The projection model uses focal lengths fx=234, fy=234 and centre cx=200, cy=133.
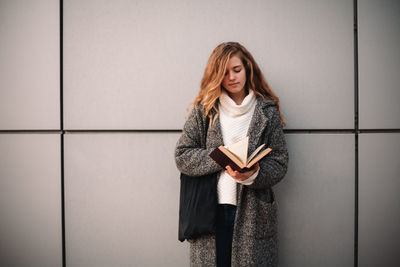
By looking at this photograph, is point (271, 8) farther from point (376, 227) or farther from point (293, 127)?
point (376, 227)

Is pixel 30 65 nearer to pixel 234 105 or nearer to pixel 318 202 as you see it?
pixel 234 105

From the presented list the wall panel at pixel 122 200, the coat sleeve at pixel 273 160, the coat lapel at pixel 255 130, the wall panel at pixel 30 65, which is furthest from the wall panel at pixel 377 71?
the wall panel at pixel 30 65

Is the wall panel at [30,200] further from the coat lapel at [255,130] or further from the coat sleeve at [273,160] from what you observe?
the coat sleeve at [273,160]

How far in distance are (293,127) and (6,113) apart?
7.48ft

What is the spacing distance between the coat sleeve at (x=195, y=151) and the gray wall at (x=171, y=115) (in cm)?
39

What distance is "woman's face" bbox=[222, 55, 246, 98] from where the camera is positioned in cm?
141

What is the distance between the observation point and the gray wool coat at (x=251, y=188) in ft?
4.40

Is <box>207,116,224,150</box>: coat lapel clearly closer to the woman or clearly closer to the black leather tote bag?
the woman

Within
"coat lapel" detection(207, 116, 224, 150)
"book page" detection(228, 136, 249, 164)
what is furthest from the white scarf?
"book page" detection(228, 136, 249, 164)

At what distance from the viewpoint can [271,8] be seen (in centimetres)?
181

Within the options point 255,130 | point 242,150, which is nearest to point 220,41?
point 255,130

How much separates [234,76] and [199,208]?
801 mm

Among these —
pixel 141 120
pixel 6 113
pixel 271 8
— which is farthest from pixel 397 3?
pixel 6 113

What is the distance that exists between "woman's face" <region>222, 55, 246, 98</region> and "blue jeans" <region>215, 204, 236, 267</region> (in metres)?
0.71
